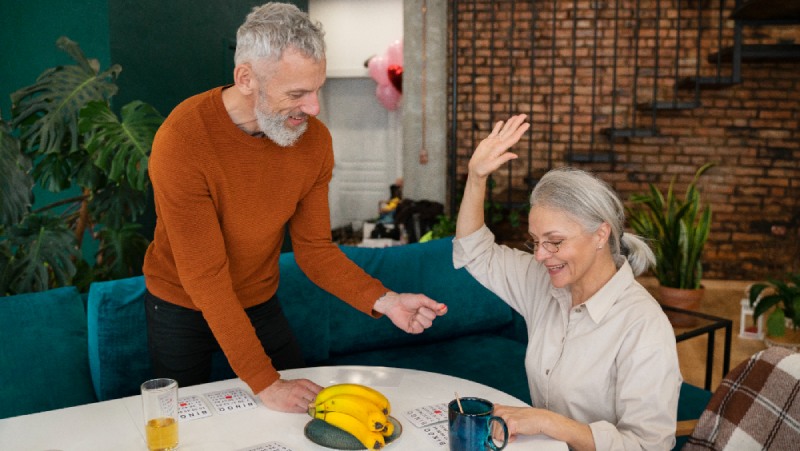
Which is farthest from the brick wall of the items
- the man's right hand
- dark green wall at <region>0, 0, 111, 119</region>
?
the man's right hand

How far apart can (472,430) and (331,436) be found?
0.30 meters

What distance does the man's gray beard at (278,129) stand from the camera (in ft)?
4.81

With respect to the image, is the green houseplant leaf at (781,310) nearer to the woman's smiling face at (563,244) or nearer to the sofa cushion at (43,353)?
the woman's smiling face at (563,244)

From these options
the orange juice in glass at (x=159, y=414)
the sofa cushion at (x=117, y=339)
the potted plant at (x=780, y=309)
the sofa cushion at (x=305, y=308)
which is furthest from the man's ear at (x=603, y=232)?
the potted plant at (x=780, y=309)

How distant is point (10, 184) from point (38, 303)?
0.72 metres

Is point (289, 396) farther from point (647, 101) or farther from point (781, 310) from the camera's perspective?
point (647, 101)

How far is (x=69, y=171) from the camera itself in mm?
2852

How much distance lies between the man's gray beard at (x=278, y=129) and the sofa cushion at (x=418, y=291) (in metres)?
1.31

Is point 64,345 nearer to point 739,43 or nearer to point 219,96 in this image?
point 219,96

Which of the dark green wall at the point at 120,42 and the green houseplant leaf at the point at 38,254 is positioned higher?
the dark green wall at the point at 120,42

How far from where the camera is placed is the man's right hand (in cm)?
140

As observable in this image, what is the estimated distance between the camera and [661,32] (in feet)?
18.9

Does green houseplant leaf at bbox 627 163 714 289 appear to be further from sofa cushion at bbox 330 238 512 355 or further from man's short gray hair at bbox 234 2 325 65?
man's short gray hair at bbox 234 2 325 65

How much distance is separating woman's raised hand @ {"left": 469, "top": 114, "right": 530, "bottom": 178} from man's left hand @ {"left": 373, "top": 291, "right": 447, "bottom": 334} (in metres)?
0.33
